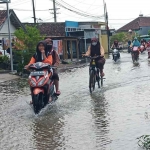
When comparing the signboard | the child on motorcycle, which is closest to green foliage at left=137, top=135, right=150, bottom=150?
the child on motorcycle

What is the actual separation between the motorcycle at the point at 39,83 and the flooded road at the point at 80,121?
0.27 meters

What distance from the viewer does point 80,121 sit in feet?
26.2

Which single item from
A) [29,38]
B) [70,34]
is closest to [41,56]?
[29,38]

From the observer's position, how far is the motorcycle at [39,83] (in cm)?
884

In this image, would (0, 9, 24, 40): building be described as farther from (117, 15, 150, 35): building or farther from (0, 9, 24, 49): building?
(117, 15, 150, 35): building

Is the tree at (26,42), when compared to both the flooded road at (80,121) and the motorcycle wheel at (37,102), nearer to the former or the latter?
the flooded road at (80,121)

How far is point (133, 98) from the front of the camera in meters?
10.4

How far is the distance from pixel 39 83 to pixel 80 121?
4.79ft

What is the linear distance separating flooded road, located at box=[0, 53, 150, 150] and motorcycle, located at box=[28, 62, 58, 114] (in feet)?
0.90

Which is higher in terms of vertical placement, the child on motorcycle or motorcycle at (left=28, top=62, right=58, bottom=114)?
the child on motorcycle

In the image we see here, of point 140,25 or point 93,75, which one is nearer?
point 93,75

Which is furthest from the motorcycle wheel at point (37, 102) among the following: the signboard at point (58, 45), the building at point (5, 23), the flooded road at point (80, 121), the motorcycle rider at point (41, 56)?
the signboard at point (58, 45)

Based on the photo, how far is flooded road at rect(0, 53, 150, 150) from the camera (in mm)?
6395

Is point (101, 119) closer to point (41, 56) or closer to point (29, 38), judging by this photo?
point (41, 56)
